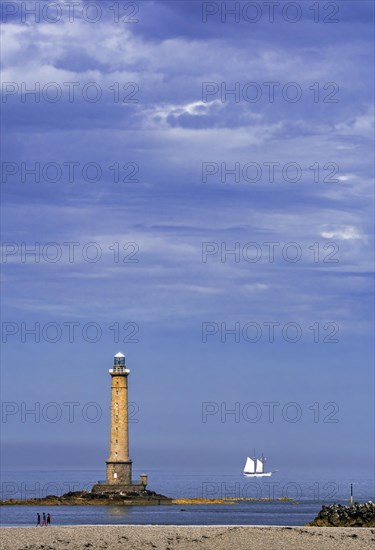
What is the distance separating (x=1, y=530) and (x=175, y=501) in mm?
76730

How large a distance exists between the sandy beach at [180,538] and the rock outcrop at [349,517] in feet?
39.2

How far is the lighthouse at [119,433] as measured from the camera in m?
118

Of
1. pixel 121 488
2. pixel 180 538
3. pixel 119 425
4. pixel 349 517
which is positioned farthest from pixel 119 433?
pixel 180 538

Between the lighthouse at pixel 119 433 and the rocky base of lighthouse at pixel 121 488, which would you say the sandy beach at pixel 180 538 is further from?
the rocky base of lighthouse at pixel 121 488

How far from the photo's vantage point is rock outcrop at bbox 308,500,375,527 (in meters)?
77.2

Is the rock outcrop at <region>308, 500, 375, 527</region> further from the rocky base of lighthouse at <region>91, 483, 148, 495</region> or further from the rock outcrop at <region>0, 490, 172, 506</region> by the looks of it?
the rock outcrop at <region>0, 490, 172, 506</region>

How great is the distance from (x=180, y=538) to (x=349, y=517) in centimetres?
1982

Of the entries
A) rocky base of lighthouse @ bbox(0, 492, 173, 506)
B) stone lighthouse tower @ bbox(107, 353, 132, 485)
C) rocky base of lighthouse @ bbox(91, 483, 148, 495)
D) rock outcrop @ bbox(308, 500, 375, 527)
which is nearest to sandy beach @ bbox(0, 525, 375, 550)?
rock outcrop @ bbox(308, 500, 375, 527)

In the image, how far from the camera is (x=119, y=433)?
118m

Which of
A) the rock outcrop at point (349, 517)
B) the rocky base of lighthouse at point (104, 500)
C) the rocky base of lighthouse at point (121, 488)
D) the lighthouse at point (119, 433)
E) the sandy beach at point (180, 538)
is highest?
the lighthouse at point (119, 433)

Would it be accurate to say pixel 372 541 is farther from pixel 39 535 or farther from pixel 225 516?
pixel 225 516

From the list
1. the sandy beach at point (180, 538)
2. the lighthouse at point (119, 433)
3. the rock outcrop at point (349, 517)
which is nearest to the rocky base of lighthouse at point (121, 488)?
the lighthouse at point (119, 433)

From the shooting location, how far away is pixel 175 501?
459 feet

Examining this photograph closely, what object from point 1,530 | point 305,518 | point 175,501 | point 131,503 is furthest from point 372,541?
point 175,501
